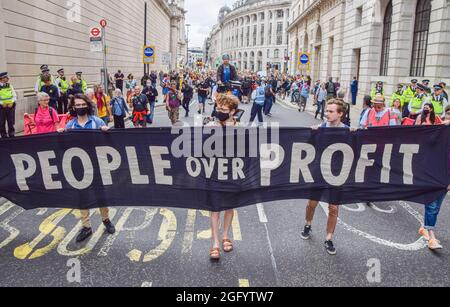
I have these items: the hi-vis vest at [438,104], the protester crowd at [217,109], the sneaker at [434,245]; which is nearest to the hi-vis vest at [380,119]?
the protester crowd at [217,109]

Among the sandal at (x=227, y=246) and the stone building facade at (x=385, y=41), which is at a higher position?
the stone building facade at (x=385, y=41)

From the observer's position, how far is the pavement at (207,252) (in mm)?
4148

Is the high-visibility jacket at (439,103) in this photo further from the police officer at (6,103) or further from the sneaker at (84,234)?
the police officer at (6,103)

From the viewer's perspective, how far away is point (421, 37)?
65.4 feet

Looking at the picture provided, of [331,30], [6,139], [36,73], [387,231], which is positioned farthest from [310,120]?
[331,30]

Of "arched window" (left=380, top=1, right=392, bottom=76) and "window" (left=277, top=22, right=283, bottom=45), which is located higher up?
"window" (left=277, top=22, right=283, bottom=45)

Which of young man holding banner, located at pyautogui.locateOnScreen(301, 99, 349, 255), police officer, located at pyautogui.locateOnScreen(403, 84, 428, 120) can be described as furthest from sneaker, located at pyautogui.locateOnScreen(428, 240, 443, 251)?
police officer, located at pyautogui.locateOnScreen(403, 84, 428, 120)

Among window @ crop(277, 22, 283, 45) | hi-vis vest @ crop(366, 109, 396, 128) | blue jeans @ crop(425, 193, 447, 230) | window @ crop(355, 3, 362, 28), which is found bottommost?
blue jeans @ crop(425, 193, 447, 230)

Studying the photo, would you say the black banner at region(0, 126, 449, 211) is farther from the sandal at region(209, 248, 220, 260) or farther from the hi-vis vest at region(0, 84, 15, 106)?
the hi-vis vest at region(0, 84, 15, 106)

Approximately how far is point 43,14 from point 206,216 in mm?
14191

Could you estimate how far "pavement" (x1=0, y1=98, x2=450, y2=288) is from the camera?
4.15 m

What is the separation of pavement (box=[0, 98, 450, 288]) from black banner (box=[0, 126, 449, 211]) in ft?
1.81

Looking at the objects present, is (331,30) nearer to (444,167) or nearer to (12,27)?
(12,27)

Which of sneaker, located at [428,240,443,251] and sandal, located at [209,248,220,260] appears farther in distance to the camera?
sneaker, located at [428,240,443,251]
